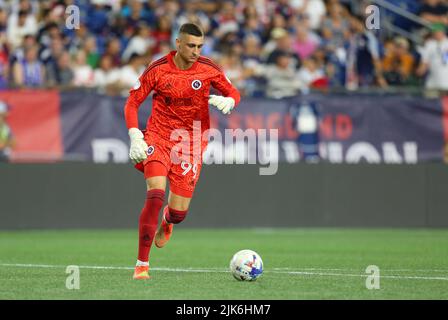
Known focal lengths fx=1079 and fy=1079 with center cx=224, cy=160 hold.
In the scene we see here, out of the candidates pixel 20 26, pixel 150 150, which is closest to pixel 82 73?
pixel 20 26

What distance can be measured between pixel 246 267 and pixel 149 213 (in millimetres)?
1126

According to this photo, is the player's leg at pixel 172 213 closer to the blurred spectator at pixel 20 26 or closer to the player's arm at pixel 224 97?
the player's arm at pixel 224 97

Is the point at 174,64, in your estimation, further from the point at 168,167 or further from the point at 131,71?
the point at 131,71

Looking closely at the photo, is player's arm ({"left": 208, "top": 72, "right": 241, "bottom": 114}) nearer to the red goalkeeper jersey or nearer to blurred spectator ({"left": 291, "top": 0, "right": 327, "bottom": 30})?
the red goalkeeper jersey

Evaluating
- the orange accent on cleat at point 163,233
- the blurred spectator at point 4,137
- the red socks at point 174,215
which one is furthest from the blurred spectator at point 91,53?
the red socks at point 174,215

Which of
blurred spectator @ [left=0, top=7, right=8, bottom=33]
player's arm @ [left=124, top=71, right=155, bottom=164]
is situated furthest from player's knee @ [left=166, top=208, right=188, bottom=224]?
blurred spectator @ [left=0, top=7, right=8, bottom=33]

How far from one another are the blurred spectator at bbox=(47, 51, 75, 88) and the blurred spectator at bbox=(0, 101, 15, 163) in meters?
1.12

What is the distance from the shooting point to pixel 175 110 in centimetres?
1114

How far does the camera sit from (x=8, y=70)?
769 inches

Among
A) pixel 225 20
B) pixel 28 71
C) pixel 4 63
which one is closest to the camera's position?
pixel 28 71

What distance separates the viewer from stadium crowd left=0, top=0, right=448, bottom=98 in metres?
19.8
